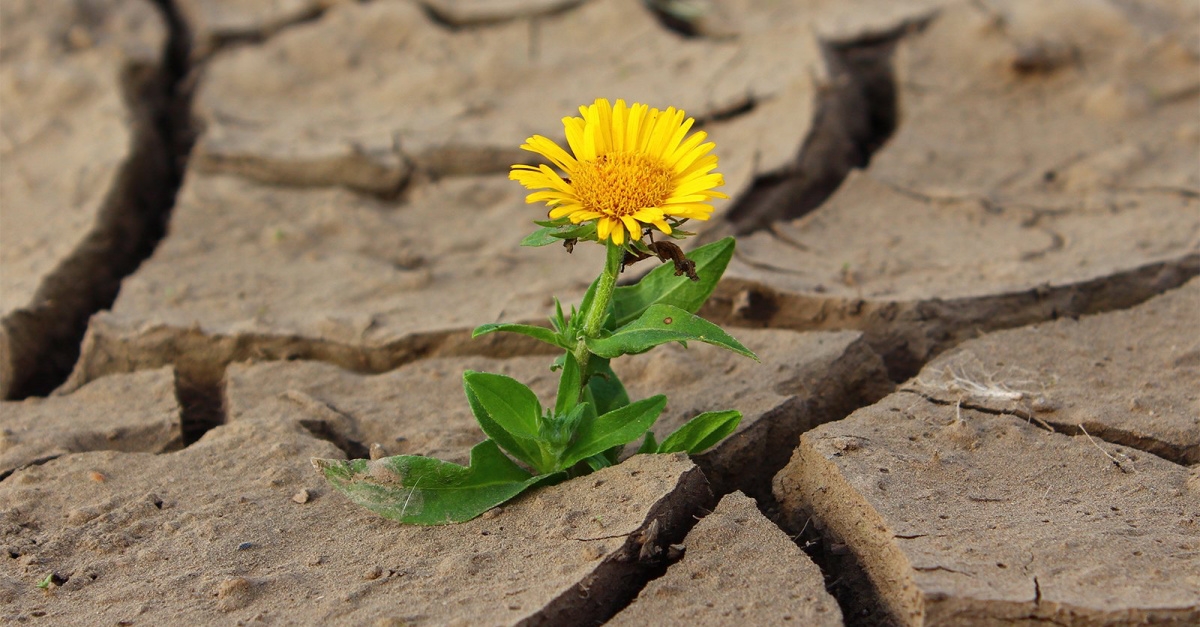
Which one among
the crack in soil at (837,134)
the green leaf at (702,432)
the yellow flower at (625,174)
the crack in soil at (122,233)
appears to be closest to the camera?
the yellow flower at (625,174)

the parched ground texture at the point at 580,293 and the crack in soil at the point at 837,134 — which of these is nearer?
the parched ground texture at the point at 580,293

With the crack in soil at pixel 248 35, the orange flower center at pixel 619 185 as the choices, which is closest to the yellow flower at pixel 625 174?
the orange flower center at pixel 619 185

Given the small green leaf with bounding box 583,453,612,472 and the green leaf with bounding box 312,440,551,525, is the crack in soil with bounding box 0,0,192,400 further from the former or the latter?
the small green leaf with bounding box 583,453,612,472

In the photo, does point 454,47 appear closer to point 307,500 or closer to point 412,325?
point 412,325

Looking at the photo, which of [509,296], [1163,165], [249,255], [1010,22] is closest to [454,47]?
[249,255]

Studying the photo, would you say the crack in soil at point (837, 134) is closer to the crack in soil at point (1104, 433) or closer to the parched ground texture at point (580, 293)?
the parched ground texture at point (580, 293)

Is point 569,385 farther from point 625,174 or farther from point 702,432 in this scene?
point 625,174
